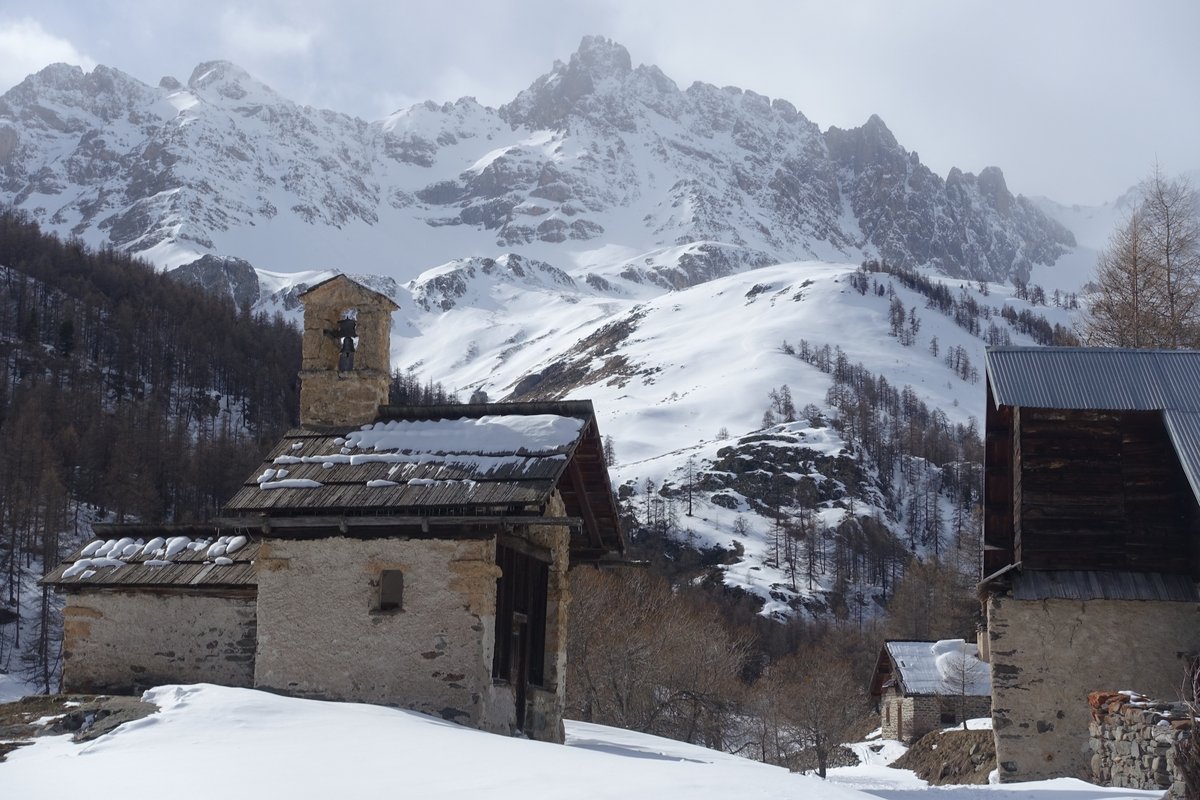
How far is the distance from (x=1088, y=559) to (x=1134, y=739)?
4.39 meters

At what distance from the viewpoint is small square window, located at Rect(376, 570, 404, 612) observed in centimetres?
1469

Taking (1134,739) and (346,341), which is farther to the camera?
(346,341)

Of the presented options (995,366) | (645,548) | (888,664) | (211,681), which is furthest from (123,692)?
(645,548)

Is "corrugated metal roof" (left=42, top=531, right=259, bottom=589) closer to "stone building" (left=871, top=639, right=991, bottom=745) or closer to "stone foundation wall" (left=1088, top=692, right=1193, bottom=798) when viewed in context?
"stone foundation wall" (left=1088, top=692, right=1193, bottom=798)

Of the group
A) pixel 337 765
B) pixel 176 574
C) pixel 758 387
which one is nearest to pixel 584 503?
pixel 176 574

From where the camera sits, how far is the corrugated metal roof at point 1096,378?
1661 centimetres

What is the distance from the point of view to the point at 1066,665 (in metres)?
16.1

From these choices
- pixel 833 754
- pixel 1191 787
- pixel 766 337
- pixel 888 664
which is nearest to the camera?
pixel 1191 787

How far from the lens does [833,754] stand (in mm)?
37281

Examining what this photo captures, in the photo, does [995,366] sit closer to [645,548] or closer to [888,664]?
[888,664]

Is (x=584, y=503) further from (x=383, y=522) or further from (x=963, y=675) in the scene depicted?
(x=963, y=675)

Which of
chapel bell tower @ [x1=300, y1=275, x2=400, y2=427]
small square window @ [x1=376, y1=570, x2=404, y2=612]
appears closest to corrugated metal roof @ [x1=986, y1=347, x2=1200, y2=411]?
small square window @ [x1=376, y1=570, x2=404, y2=612]

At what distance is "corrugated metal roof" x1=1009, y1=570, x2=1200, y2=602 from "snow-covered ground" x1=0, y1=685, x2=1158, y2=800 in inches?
141

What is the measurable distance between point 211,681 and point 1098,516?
13.2m
